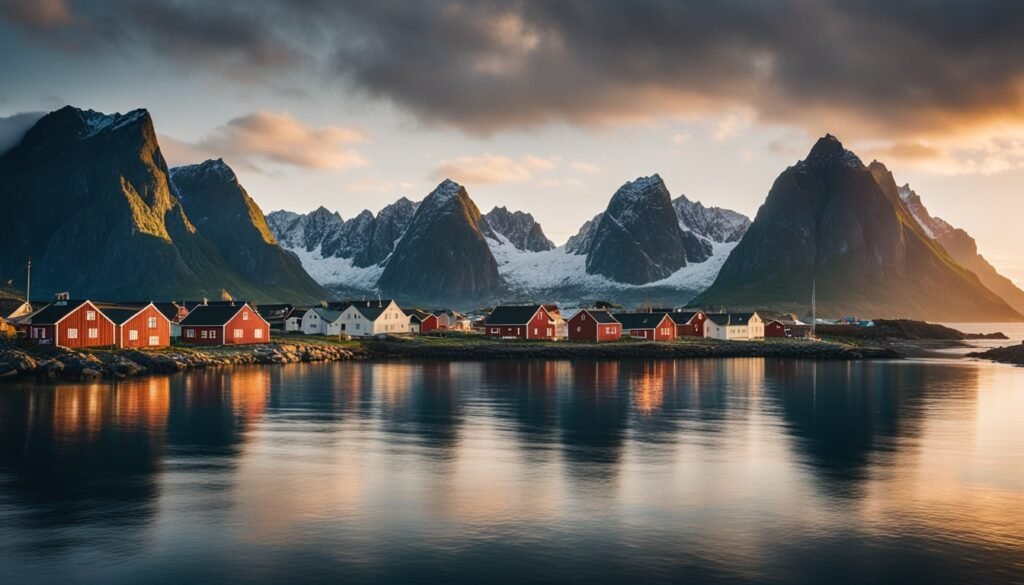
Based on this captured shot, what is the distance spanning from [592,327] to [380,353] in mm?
35492

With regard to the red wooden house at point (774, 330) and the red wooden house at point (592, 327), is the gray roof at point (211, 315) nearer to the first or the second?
the red wooden house at point (592, 327)

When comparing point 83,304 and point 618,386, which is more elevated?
point 83,304

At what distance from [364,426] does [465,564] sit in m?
24.5

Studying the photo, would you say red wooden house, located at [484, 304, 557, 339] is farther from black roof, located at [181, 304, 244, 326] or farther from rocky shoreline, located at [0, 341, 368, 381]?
black roof, located at [181, 304, 244, 326]

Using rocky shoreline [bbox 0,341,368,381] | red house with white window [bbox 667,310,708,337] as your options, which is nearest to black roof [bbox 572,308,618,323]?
red house with white window [bbox 667,310,708,337]

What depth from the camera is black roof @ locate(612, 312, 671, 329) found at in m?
134

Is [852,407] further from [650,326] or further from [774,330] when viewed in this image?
[774,330]

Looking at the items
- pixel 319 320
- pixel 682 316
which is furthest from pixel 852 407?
pixel 319 320

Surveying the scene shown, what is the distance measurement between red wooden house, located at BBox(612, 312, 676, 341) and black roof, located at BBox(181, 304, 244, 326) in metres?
61.0

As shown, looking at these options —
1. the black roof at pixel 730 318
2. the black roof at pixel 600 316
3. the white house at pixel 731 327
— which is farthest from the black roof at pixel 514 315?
the black roof at pixel 730 318

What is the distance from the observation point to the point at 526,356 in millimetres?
110062

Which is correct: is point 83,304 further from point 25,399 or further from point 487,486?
point 487,486

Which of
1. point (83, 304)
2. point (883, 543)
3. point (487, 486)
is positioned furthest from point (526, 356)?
point (883, 543)

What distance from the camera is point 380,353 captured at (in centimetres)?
11012
